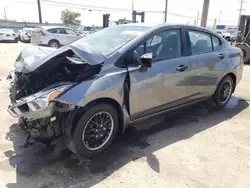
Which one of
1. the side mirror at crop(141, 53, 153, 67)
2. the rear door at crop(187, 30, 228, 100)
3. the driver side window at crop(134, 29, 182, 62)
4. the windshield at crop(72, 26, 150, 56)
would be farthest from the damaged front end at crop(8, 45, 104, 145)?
the rear door at crop(187, 30, 228, 100)

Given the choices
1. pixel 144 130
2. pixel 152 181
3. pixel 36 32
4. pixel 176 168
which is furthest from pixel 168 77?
pixel 36 32

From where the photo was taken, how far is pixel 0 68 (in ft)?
28.1

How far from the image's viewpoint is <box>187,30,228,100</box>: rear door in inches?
157

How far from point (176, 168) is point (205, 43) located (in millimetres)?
2419

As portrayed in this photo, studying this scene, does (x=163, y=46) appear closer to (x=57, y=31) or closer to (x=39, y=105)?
→ (x=39, y=105)

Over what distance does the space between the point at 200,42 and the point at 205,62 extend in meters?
0.37

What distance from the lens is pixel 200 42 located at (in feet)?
13.8

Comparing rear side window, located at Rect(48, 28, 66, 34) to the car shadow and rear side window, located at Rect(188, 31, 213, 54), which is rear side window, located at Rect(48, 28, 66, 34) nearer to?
the car shadow

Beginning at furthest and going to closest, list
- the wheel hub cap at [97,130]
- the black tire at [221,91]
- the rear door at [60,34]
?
1. the rear door at [60,34]
2. the black tire at [221,91]
3. the wheel hub cap at [97,130]

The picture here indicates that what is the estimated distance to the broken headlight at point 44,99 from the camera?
8.32ft

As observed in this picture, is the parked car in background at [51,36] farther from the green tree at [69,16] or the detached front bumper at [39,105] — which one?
the green tree at [69,16]

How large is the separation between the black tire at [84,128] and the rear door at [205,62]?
1.59 metres

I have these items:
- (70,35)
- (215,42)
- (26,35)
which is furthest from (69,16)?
(215,42)

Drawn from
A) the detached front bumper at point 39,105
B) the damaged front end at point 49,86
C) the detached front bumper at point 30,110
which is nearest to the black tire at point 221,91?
the damaged front end at point 49,86
